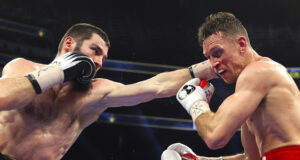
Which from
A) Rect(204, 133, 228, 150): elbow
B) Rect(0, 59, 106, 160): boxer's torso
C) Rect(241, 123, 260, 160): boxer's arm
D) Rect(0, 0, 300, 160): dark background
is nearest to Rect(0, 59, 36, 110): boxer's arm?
Rect(0, 59, 106, 160): boxer's torso

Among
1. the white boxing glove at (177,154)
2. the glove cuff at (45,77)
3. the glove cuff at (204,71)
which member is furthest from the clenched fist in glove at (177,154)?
the glove cuff at (45,77)

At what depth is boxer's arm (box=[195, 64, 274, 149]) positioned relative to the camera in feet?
5.39

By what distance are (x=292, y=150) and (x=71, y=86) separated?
1549 millimetres

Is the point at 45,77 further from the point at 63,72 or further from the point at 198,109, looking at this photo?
the point at 198,109

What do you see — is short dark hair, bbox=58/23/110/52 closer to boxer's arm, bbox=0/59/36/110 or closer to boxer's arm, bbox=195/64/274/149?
boxer's arm, bbox=0/59/36/110

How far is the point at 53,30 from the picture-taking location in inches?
236

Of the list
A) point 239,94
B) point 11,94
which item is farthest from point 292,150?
point 11,94

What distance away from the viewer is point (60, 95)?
2285 millimetres

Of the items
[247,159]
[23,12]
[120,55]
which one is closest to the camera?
[247,159]

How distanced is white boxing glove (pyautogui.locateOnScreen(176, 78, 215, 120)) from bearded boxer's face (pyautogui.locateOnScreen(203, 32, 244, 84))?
157mm

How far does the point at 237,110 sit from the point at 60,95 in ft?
4.18

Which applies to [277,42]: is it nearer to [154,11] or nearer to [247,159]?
[154,11]

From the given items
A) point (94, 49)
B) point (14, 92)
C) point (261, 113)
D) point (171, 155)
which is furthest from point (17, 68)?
point (261, 113)

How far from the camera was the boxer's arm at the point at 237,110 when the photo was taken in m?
1.64
